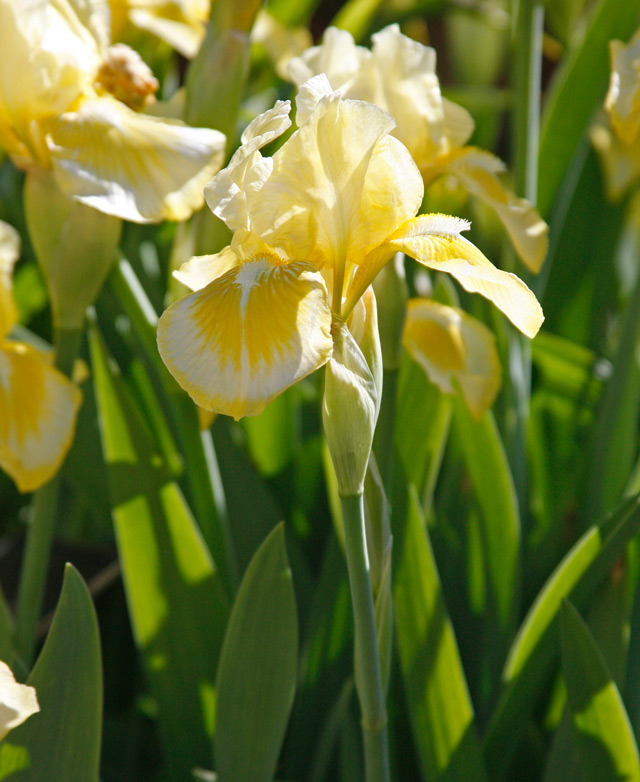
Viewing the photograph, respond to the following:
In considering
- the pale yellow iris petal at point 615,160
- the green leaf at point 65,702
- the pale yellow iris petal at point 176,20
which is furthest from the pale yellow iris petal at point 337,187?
the pale yellow iris petal at point 615,160

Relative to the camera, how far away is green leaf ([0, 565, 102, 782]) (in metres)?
0.49

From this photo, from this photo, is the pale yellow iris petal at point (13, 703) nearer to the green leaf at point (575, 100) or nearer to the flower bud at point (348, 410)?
the flower bud at point (348, 410)

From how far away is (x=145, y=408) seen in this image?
0.89 metres

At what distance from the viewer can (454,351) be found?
0.66 metres

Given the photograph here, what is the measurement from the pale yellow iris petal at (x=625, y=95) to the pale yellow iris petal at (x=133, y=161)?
0.32 m

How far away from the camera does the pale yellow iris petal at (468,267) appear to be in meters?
0.40

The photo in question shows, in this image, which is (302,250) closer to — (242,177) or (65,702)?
(242,177)

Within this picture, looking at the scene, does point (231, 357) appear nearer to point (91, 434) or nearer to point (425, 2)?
point (91, 434)

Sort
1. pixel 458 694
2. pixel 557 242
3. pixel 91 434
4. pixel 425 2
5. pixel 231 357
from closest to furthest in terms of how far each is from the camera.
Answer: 1. pixel 231 357
2. pixel 458 694
3. pixel 91 434
4. pixel 557 242
5. pixel 425 2

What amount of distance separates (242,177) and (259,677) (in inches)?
13.6

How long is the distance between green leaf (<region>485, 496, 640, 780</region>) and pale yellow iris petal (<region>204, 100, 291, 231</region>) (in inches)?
14.7

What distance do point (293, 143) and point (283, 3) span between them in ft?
3.33

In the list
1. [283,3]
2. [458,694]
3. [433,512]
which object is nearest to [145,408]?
[433,512]

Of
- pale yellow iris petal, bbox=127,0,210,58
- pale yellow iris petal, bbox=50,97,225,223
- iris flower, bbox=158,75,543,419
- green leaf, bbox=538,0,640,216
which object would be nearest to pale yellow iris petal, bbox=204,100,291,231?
iris flower, bbox=158,75,543,419
